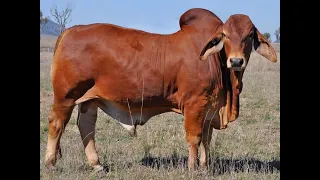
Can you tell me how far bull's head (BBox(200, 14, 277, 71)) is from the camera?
533cm

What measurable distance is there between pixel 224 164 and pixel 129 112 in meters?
1.38

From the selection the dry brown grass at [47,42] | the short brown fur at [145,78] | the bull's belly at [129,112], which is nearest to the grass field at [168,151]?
the short brown fur at [145,78]

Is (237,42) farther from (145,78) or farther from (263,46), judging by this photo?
(145,78)

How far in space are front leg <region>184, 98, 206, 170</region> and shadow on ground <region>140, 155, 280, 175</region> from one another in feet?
0.57

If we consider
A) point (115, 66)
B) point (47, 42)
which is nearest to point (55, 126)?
point (115, 66)

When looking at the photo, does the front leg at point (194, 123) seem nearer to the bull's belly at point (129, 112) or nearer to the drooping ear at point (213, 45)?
the bull's belly at point (129, 112)

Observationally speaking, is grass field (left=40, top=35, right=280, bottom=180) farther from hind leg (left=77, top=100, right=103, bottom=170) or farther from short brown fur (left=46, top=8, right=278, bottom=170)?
short brown fur (left=46, top=8, right=278, bottom=170)

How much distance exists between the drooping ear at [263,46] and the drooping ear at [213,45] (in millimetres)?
409

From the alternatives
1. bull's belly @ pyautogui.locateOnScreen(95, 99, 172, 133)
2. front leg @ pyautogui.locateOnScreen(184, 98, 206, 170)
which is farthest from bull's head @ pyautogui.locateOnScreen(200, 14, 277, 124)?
bull's belly @ pyautogui.locateOnScreen(95, 99, 172, 133)
